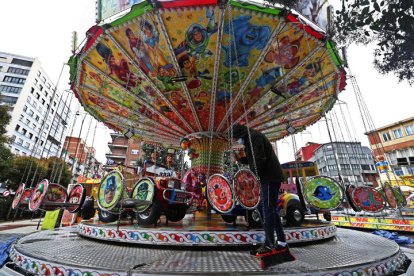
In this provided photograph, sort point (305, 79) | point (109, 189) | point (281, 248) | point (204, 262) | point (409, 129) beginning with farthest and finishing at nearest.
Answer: point (409, 129), point (305, 79), point (109, 189), point (204, 262), point (281, 248)

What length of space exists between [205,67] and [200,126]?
128 inches

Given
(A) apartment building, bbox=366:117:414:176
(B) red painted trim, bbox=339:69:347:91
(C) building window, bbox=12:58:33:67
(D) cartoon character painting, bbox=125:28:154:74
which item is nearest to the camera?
(D) cartoon character painting, bbox=125:28:154:74

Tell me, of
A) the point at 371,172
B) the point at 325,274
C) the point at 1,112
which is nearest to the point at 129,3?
the point at 325,274

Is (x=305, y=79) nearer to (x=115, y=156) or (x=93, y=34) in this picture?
(x=93, y=34)

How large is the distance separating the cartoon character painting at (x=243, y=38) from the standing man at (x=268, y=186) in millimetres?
2713

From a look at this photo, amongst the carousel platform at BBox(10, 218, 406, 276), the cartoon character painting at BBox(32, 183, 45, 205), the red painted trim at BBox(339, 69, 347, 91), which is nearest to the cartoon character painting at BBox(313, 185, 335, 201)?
the carousel platform at BBox(10, 218, 406, 276)

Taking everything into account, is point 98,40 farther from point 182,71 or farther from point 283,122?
point 283,122

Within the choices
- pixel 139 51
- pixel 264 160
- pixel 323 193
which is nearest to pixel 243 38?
pixel 139 51

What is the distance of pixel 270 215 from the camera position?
3.23 metres

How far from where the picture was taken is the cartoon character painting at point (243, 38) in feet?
18.7

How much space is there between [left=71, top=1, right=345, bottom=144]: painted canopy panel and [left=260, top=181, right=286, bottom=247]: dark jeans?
1347mm

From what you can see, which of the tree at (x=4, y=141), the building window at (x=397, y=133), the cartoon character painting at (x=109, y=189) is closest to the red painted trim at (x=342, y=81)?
the cartoon character painting at (x=109, y=189)

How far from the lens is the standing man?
3111 mm

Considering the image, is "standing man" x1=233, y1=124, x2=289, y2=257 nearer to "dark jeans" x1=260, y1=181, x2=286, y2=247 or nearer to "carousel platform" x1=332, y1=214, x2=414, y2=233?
"dark jeans" x1=260, y1=181, x2=286, y2=247
